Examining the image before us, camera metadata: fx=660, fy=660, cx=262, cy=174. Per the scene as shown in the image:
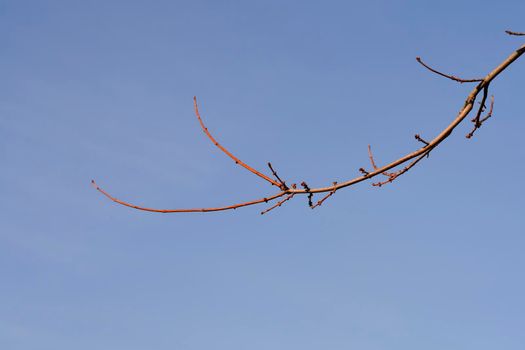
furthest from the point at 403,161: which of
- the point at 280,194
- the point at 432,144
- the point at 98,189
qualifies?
the point at 98,189

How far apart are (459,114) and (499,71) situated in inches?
17.0

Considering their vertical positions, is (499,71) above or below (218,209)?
above

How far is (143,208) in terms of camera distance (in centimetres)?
434

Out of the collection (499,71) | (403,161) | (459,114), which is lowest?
(403,161)

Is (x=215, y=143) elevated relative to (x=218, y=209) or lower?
elevated

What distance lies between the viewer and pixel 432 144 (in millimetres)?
4516

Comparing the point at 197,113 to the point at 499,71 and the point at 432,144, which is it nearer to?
the point at 432,144

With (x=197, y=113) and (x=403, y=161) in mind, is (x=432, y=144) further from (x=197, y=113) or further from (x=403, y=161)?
(x=197, y=113)

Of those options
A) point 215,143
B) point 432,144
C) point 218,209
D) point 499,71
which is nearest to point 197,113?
point 215,143

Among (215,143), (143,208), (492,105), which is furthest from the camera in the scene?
(492,105)

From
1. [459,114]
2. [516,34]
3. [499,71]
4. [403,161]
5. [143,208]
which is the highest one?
[516,34]

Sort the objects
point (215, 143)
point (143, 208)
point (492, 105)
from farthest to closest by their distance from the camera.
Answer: point (492, 105) < point (215, 143) < point (143, 208)

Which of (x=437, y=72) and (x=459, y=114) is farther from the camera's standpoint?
(x=437, y=72)

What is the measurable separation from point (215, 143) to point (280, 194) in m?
0.58
